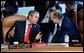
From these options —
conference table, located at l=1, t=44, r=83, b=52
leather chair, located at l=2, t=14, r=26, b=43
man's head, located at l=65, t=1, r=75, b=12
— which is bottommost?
conference table, located at l=1, t=44, r=83, b=52

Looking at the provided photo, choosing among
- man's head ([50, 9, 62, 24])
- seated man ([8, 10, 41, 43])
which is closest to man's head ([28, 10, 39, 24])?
seated man ([8, 10, 41, 43])

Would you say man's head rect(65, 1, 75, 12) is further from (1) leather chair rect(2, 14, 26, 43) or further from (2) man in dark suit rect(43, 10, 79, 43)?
(1) leather chair rect(2, 14, 26, 43)

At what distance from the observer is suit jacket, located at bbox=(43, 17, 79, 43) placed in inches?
64.5

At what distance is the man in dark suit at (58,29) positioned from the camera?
5.38 ft

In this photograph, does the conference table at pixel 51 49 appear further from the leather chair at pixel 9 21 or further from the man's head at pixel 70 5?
the man's head at pixel 70 5

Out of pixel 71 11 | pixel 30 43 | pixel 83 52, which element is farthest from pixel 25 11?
pixel 83 52

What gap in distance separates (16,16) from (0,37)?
206 mm

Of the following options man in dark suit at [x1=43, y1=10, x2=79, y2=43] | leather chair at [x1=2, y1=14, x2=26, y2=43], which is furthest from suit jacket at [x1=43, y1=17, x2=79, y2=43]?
leather chair at [x1=2, y1=14, x2=26, y2=43]

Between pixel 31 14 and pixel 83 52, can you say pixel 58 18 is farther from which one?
pixel 83 52

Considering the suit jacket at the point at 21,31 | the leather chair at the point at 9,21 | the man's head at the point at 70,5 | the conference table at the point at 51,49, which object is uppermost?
the man's head at the point at 70,5

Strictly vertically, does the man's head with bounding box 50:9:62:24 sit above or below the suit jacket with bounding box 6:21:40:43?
above

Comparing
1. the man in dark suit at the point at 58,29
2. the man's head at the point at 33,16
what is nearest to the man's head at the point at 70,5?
the man in dark suit at the point at 58,29

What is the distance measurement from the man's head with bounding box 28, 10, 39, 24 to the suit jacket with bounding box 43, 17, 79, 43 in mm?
88

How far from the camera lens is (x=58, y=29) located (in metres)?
1.65
